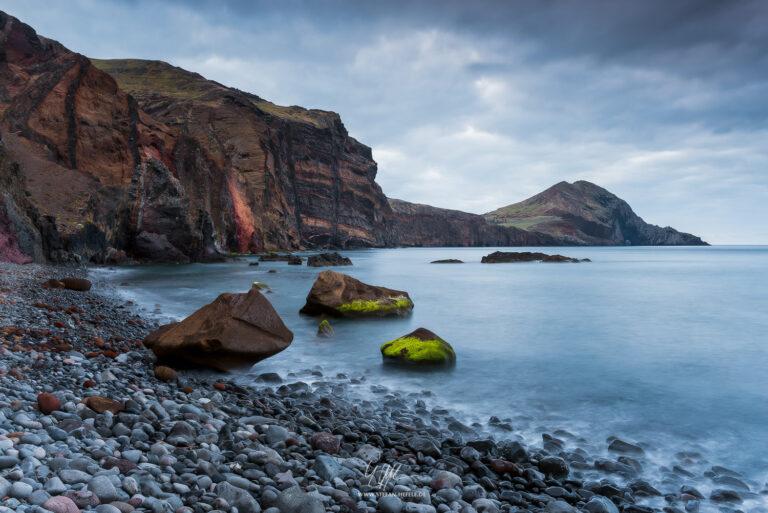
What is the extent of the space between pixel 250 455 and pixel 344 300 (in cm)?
1049

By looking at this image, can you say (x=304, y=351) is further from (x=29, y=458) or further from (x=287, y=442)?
(x=29, y=458)

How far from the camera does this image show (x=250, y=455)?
376cm

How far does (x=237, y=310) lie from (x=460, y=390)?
4.47m

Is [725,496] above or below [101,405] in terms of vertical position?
below

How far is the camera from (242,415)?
5.12 meters

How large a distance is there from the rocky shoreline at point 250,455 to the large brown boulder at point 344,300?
7.44 metres

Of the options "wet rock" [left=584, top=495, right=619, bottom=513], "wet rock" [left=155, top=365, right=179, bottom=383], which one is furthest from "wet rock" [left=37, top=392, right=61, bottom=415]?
"wet rock" [left=584, top=495, right=619, bottom=513]

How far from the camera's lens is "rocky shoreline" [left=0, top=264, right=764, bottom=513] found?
2.85 meters

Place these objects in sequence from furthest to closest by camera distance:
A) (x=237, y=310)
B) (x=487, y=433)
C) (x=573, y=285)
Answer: (x=573, y=285) < (x=237, y=310) < (x=487, y=433)

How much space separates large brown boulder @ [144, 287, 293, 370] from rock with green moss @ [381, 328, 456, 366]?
2252 mm

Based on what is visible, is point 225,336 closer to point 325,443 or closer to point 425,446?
point 325,443

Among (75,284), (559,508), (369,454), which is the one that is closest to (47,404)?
(369,454)

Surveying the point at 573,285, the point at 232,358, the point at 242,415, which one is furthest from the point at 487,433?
the point at 573,285

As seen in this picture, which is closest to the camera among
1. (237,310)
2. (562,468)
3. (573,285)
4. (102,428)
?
(102,428)
